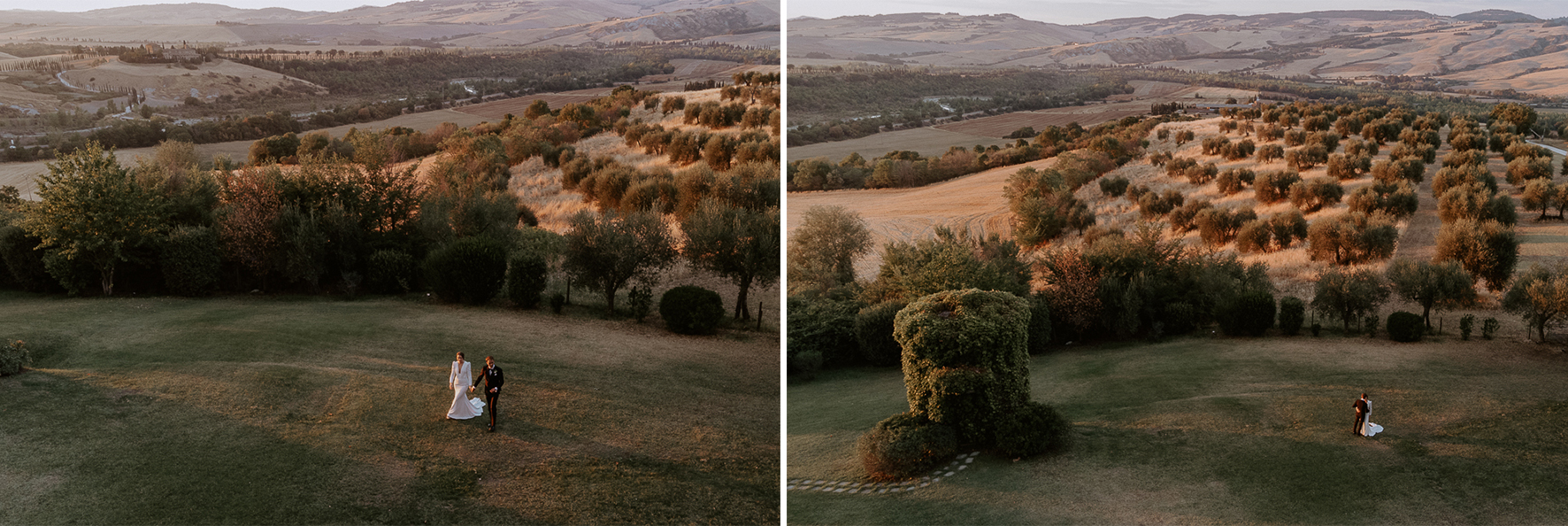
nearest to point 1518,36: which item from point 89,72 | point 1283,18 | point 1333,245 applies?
point 1283,18

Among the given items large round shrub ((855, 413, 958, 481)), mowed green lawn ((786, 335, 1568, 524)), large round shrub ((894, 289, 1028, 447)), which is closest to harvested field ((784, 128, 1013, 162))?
mowed green lawn ((786, 335, 1568, 524))

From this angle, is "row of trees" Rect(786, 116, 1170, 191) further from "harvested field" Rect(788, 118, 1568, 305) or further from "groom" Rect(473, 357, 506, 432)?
"groom" Rect(473, 357, 506, 432)

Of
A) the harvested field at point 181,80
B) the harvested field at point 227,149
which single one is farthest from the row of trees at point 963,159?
the harvested field at point 181,80

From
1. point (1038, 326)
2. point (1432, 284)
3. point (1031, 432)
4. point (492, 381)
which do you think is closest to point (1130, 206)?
point (1038, 326)

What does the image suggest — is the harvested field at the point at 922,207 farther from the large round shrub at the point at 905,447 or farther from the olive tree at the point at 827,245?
the large round shrub at the point at 905,447

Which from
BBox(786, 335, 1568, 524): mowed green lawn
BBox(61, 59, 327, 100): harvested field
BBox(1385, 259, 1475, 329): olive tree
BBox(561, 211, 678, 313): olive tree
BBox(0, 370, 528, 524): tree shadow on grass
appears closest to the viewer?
BBox(0, 370, 528, 524): tree shadow on grass

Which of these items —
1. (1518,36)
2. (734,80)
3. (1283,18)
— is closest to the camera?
(1518,36)

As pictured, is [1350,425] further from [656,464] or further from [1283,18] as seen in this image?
[1283,18]
